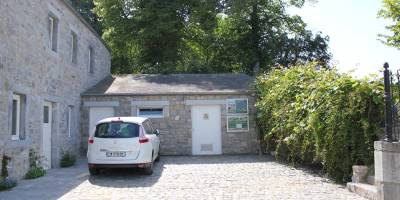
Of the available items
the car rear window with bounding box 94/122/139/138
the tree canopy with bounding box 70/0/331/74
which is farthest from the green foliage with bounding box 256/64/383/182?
the tree canopy with bounding box 70/0/331/74

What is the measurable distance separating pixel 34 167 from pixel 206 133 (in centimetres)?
843

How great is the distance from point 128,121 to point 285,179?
447 centimetres

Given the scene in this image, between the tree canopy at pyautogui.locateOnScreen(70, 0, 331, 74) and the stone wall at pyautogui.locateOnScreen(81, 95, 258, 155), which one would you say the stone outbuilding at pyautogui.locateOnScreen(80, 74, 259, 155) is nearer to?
the stone wall at pyautogui.locateOnScreen(81, 95, 258, 155)

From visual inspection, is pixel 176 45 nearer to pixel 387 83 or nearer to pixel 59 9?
pixel 59 9

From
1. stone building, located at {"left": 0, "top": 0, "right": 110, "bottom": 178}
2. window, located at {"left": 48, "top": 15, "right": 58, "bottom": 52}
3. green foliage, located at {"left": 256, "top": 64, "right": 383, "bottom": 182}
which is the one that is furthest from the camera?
window, located at {"left": 48, "top": 15, "right": 58, "bottom": 52}

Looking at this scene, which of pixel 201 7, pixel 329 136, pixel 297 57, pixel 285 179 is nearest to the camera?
pixel 329 136

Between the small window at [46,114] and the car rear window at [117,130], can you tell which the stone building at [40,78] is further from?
the car rear window at [117,130]

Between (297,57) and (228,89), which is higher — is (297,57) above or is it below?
above

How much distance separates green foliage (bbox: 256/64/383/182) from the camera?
31.1 ft

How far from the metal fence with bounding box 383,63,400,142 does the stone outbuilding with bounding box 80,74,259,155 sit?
10.4 meters

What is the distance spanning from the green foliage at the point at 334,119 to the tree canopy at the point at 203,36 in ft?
56.1

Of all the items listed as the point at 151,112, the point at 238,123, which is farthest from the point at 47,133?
the point at 238,123

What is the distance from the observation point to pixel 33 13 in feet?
40.9

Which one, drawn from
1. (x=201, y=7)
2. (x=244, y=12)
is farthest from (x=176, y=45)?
(x=244, y=12)
